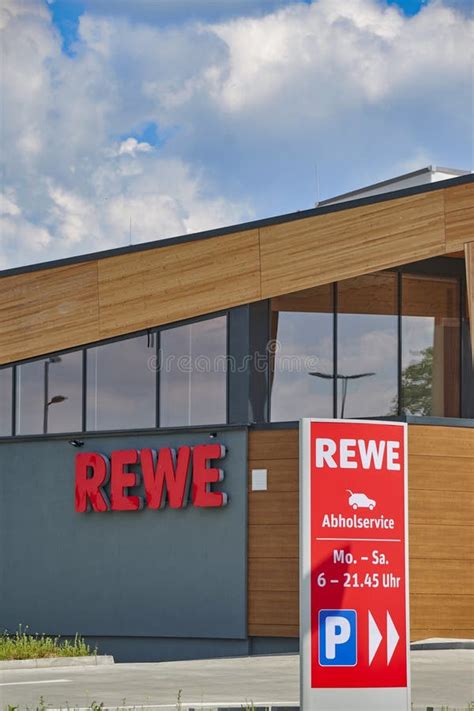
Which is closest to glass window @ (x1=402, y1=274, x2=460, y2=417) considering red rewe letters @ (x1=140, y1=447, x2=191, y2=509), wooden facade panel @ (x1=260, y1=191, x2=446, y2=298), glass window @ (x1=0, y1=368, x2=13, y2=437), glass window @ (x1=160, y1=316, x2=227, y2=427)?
wooden facade panel @ (x1=260, y1=191, x2=446, y2=298)

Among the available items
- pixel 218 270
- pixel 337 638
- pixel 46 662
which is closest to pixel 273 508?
pixel 218 270

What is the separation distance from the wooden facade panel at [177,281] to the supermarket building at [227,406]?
3 centimetres

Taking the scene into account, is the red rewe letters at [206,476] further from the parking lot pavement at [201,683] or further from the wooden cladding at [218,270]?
the parking lot pavement at [201,683]

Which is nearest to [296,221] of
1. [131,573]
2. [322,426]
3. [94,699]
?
[131,573]

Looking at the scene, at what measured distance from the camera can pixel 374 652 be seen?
10.5 metres

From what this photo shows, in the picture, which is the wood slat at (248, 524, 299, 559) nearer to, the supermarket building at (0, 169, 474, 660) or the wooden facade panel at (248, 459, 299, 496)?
the supermarket building at (0, 169, 474, 660)

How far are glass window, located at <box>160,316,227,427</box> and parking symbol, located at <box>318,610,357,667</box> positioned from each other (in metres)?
14.0

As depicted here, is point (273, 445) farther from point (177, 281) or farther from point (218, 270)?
point (177, 281)

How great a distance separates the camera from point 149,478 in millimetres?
24656

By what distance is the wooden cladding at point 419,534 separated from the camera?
74.2 ft

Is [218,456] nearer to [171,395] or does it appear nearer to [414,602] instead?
[171,395]

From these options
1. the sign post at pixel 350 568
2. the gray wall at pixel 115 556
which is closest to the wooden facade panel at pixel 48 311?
the gray wall at pixel 115 556

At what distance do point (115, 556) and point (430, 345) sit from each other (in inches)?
297

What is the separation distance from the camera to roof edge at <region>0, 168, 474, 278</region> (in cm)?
2264
